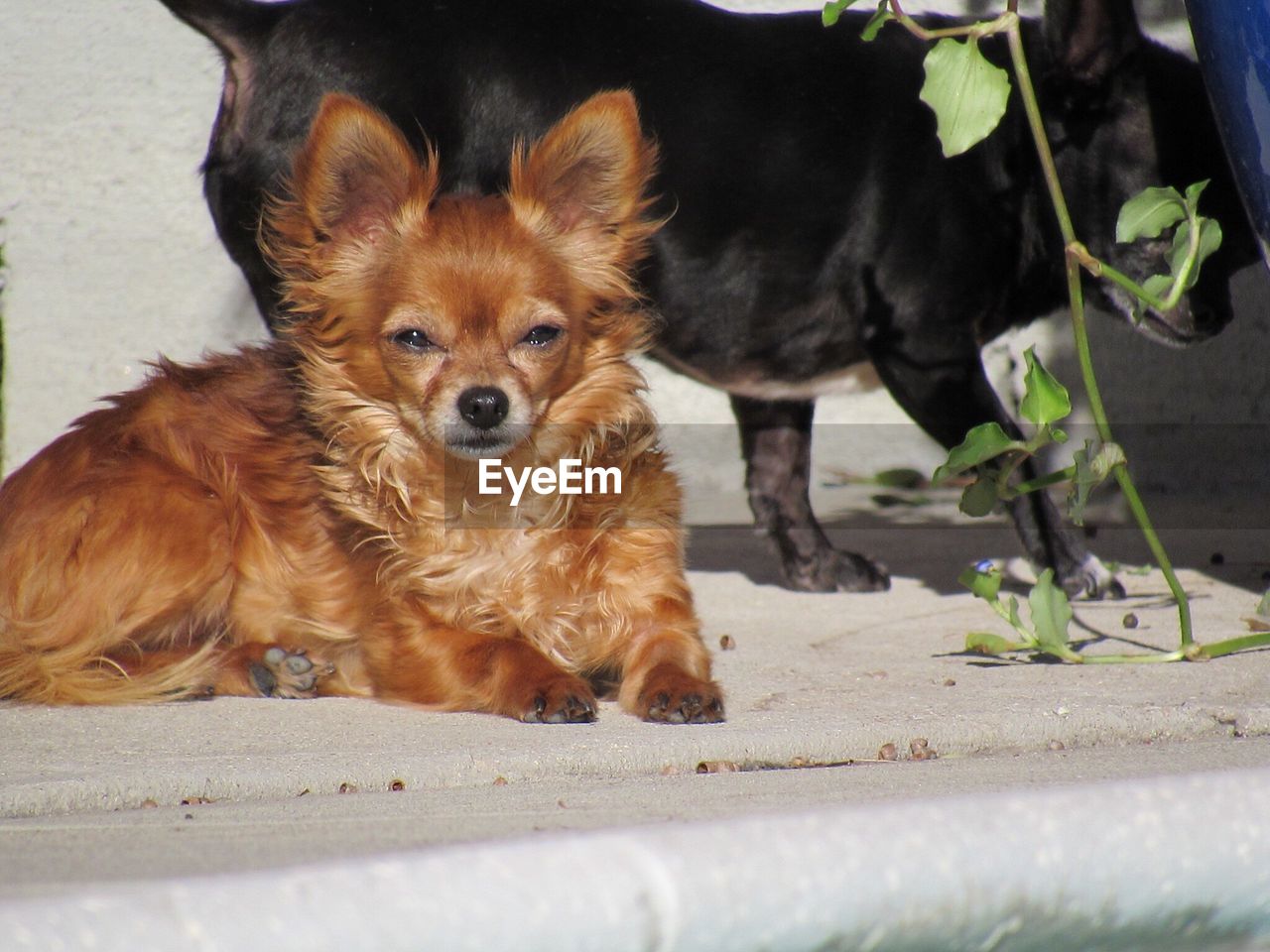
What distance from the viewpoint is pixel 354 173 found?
10.6 ft

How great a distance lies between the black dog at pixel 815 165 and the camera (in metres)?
4.01

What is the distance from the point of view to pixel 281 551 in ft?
11.3

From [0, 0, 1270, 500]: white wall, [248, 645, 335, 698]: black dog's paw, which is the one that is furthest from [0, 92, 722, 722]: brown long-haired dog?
[0, 0, 1270, 500]: white wall

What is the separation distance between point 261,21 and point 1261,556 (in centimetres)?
330

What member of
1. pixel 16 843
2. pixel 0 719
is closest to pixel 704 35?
pixel 0 719

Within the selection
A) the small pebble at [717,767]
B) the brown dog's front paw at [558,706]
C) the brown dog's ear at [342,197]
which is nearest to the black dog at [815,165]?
the brown dog's ear at [342,197]

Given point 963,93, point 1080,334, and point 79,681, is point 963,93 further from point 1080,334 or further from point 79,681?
point 79,681

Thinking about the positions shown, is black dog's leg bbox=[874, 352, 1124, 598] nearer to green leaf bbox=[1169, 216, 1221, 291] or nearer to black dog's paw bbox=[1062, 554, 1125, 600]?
black dog's paw bbox=[1062, 554, 1125, 600]

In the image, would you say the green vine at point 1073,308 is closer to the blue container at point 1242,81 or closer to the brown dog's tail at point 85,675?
the blue container at point 1242,81

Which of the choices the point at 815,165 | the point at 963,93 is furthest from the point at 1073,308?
the point at 815,165

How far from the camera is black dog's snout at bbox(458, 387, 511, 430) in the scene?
2967 millimetres

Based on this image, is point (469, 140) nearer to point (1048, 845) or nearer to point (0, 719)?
point (0, 719)

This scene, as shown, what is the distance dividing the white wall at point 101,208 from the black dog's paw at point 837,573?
237 centimetres

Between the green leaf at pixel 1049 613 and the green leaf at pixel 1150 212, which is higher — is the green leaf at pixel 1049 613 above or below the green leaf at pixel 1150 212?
below
